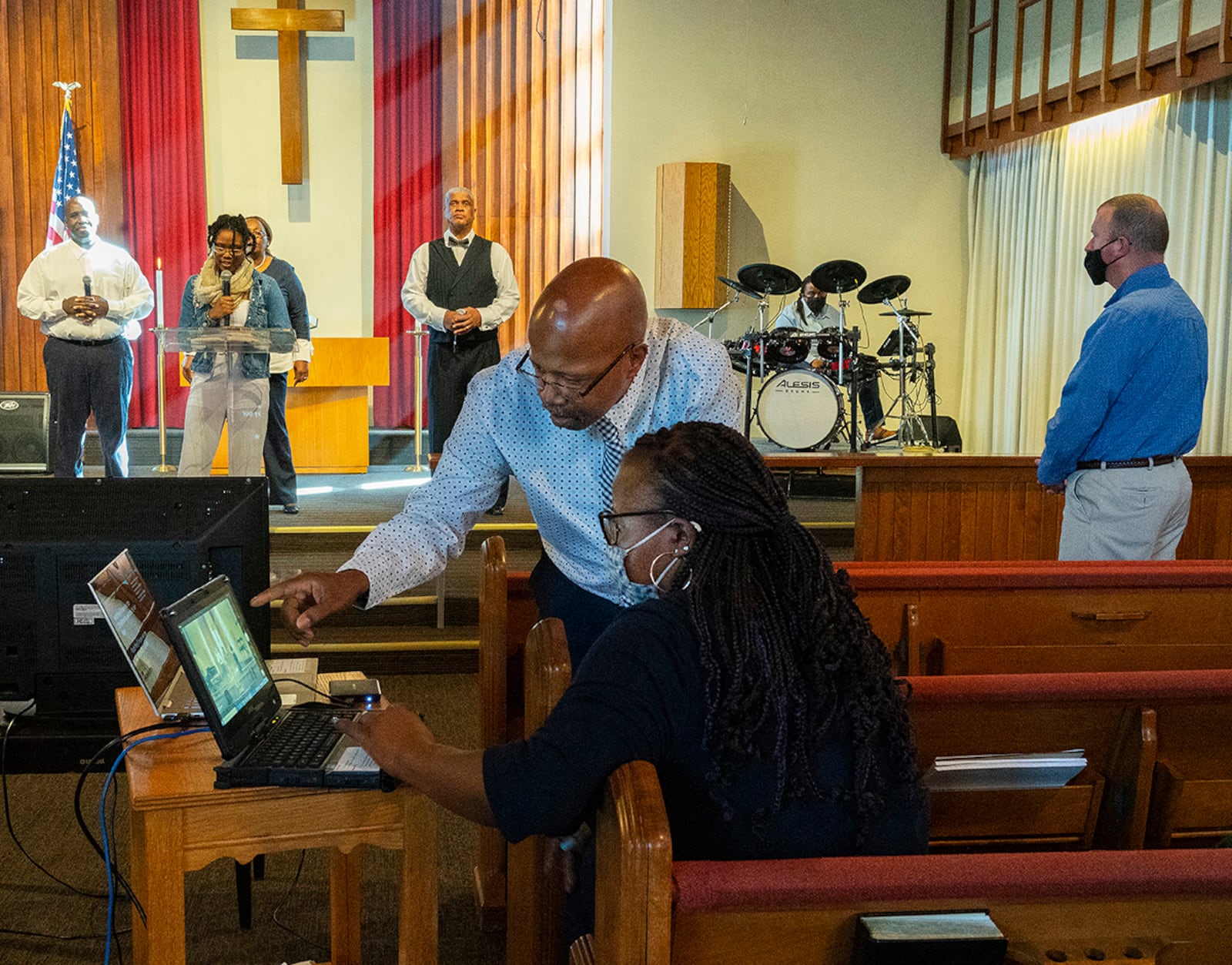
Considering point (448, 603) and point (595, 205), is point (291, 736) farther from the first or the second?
point (595, 205)

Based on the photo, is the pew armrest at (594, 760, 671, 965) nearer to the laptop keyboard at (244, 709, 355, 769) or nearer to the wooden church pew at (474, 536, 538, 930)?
the laptop keyboard at (244, 709, 355, 769)

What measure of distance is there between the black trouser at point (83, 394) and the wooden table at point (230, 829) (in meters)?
4.55

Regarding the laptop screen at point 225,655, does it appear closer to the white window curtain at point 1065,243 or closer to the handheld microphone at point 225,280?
the handheld microphone at point 225,280

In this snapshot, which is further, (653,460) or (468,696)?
(468,696)

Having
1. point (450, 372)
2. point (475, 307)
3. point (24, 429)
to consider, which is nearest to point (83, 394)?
point (24, 429)

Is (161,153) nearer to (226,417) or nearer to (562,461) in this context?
(226,417)

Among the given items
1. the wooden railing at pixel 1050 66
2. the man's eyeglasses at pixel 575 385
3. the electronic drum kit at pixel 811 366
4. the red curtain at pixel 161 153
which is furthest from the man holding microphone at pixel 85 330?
the wooden railing at pixel 1050 66

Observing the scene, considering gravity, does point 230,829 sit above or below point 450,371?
below

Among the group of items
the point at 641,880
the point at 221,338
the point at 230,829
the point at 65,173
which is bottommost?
the point at 230,829

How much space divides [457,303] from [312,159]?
3.69 m

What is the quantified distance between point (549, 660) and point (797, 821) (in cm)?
42

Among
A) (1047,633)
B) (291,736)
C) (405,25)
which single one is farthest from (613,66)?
(291,736)

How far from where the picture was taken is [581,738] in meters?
1.17

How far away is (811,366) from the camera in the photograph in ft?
25.4
